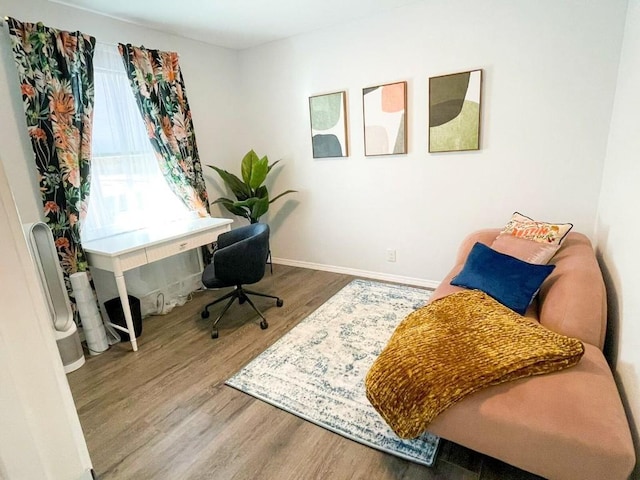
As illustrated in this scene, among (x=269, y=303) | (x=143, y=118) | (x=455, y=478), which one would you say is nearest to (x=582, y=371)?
(x=455, y=478)

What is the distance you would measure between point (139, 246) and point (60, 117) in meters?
1.04

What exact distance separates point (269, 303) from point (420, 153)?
1.93 m

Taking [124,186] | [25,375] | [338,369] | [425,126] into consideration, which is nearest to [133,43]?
[124,186]

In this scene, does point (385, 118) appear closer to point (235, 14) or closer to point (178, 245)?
point (235, 14)

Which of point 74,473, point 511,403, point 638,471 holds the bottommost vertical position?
point 638,471

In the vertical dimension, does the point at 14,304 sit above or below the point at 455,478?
above

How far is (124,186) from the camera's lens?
286 cm

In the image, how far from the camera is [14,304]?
A: 411 mm

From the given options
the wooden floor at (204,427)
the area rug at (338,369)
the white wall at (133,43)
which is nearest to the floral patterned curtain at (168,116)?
the white wall at (133,43)

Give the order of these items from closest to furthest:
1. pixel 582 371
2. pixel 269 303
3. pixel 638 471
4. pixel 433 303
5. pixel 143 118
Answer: pixel 638 471
pixel 582 371
pixel 433 303
pixel 143 118
pixel 269 303

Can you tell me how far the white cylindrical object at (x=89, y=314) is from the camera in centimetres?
237

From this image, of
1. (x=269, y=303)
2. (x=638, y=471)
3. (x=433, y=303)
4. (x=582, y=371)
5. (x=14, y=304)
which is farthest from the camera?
(x=269, y=303)

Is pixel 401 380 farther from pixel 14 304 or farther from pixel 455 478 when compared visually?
pixel 14 304

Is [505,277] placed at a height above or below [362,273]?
above
